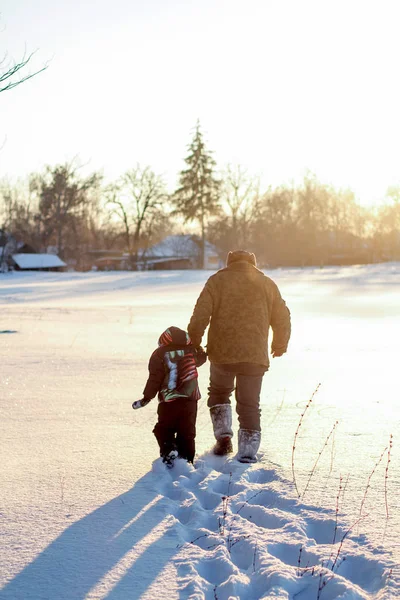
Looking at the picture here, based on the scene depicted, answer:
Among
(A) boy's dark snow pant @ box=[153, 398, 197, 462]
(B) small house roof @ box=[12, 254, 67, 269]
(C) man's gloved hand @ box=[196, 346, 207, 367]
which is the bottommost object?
(A) boy's dark snow pant @ box=[153, 398, 197, 462]

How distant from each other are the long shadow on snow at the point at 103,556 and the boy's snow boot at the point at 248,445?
3.21 ft

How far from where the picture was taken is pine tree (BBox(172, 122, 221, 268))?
5709cm

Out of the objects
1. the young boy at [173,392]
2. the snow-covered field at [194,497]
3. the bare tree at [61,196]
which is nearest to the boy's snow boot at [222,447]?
the snow-covered field at [194,497]

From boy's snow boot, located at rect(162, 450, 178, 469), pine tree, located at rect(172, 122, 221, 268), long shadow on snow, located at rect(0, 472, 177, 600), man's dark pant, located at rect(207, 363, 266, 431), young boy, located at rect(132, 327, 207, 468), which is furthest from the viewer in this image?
pine tree, located at rect(172, 122, 221, 268)

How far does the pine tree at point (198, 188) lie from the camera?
57.1m

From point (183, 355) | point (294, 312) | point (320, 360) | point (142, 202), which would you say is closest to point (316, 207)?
point (142, 202)

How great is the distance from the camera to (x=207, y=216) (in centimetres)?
5816

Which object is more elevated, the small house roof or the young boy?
the small house roof

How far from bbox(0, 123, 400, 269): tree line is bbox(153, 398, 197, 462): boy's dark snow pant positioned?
175ft

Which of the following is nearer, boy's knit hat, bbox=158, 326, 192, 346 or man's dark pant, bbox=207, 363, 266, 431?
boy's knit hat, bbox=158, 326, 192, 346

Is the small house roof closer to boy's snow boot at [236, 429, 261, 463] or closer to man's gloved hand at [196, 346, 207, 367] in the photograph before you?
man's gloved hand at [196, 346, 207, 367]

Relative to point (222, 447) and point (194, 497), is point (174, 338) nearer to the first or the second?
point (222, 447)

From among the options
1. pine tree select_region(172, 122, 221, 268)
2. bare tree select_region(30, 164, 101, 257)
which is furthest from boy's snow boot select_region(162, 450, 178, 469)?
bare tree select_region(30, 164, 101, 257)

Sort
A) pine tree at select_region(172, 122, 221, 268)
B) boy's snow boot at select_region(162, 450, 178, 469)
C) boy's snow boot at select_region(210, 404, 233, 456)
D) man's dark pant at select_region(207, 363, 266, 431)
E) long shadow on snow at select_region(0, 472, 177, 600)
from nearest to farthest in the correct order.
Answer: long shadow on snow at select_region(0, 472, 177, 600), boy's snow boot at select_region(162, 450, 178, 469), man's dark pant at select_region(207, 363, 266, 431), boy's snow boot at select_region(210, 404, 233, 456), pine tree at select_region(172, 122, 221, 268)
